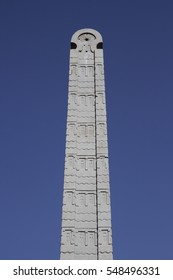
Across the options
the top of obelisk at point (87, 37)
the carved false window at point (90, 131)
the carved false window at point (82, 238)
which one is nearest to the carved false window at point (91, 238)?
the carved false window at point (82, 238)

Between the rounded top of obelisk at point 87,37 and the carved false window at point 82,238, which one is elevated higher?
the rounded top of obelisk at point 87,37

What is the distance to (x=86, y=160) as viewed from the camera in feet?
61.2

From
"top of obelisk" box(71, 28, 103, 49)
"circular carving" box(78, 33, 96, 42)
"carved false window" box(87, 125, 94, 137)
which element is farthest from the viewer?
"circular carving" box(78, 33, 96, 42)

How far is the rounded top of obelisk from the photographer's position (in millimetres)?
22156

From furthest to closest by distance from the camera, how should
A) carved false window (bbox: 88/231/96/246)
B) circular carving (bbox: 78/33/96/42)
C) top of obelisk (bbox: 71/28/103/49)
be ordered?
1. circular carving (bbox: 78/33/96/42)
2. top of obelisk (bbox: 71/28/103/49)
3. carved false window (bbox: 88/231/96/246)

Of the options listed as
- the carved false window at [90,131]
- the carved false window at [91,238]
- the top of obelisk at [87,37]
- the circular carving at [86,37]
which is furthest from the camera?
the circular carving at [86,37]

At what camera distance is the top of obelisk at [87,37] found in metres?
22.1

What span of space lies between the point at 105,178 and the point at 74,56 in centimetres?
635

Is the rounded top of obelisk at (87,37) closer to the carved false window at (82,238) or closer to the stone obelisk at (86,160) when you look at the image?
the stone obelisk at (86,160)

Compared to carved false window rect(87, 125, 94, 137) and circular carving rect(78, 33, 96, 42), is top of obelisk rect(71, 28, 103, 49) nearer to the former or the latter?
circular carving rect(78, 33, 96, 42)

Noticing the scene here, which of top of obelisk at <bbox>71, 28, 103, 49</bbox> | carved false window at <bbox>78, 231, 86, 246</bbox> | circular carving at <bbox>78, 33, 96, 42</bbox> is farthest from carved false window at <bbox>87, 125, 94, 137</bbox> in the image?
circular carving at <bbox>78, 33, 96, 42</bbox>

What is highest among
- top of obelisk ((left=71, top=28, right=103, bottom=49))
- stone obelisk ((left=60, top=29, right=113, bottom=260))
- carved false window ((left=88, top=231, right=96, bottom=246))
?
top of obelisk ((left=71, top=28, right=103, bottom=49))

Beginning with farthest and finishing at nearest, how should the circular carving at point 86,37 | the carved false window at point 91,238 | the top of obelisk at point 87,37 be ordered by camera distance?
the circular carving at point 86,37 < the top of obelisk at point 87,37 < the carved false window at point 91,238
